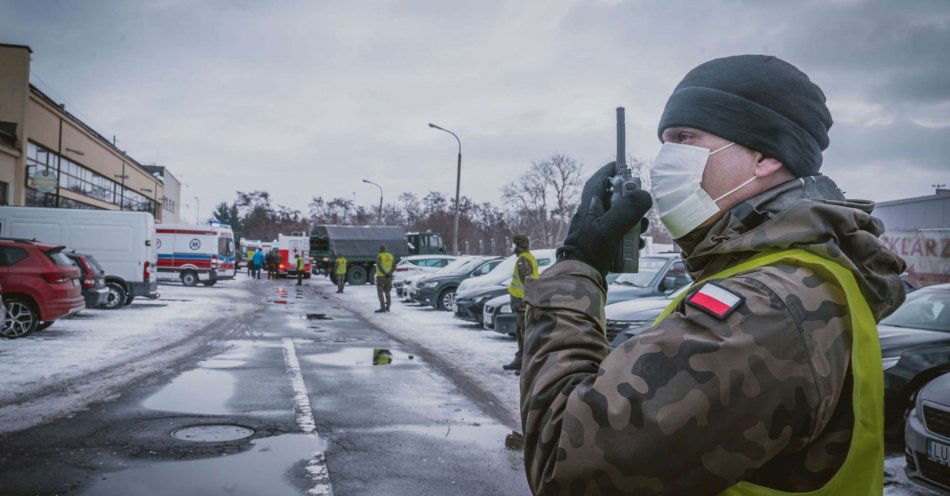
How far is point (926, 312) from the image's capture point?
6551 millimetres

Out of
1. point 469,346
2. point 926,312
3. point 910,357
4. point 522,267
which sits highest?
point 522,267

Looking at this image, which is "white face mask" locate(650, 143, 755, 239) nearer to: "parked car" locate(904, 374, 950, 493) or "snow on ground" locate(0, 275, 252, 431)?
"parked car" locate(904, 374, 950, 493)

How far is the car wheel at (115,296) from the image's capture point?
1731 cm

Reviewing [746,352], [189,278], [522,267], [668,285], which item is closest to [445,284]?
[668,285]

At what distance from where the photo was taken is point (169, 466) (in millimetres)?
4602

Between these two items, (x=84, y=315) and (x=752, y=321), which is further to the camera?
(x=84, y=315)

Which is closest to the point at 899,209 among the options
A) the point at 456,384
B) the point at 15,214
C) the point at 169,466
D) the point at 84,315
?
the point at 456,384

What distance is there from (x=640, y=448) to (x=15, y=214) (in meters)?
19.2

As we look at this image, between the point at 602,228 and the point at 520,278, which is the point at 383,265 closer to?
the point at 520,278

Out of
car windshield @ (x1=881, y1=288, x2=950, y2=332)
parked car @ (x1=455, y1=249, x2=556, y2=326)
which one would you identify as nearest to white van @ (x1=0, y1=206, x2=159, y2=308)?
parked car @ (x1=455, y1=249, x2=556, y2=326)

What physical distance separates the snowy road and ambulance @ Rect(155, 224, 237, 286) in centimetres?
1584

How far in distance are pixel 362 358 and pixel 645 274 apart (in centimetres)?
481

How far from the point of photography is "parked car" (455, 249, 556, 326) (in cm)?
1446

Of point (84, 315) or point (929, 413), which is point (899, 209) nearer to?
point (929, 413)
